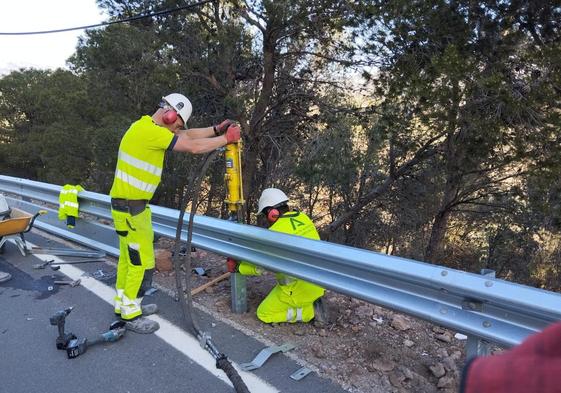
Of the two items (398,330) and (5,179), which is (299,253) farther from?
(5,179)

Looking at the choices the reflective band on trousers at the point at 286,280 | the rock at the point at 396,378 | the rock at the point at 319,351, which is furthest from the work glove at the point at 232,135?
the rock at the point at 396,378

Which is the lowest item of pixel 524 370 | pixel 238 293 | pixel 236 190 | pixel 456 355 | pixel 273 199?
pixel 456 355

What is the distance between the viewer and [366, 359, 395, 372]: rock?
2781 mm

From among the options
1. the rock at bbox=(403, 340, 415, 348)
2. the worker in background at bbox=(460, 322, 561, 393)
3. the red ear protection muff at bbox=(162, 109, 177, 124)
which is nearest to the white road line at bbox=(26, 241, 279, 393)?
the rock at bbox=(403, 340, 415, 348)

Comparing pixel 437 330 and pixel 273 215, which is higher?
pixel 273 215

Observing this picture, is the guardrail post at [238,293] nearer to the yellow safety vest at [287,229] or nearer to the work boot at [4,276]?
the yellow safety vest at [287,229]

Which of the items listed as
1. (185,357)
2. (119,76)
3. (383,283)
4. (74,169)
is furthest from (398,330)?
(74,169)

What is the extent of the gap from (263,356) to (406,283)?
1.04 meters

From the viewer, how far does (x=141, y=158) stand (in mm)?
3492

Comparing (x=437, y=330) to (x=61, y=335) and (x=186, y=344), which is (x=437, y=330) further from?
(x=61, y=335)

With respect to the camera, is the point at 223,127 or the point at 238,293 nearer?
the point at 238,293

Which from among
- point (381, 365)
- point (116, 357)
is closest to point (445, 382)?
point (381, 365)

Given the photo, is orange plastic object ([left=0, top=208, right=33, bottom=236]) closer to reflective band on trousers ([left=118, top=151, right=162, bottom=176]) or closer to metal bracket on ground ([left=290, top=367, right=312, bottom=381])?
reflective band on trousers ([left=118, top=151, right=162, bottom=176])

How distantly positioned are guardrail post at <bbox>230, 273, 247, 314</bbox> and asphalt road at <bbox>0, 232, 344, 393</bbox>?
0.23 metres
